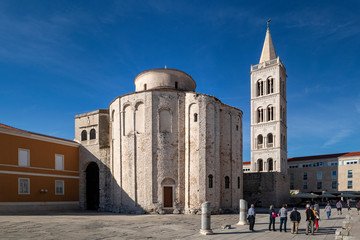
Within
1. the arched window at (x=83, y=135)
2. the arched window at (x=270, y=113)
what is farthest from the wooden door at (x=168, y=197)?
the arched window at (x=270, y=113)

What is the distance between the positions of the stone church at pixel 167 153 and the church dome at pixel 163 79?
10cm

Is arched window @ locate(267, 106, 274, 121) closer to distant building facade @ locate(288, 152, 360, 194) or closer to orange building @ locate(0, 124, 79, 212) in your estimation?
distant building facade @ locate(288, 152, 360, 194)

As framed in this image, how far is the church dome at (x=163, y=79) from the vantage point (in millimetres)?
30391

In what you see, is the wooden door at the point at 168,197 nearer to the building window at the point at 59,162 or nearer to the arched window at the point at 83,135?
the building window at the point at 59,162

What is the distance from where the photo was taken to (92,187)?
32.1 metres

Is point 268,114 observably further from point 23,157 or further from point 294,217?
point 23,157

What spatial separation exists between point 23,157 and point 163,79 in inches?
581

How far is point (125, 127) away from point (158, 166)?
5.05 meters

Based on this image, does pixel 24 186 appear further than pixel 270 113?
No

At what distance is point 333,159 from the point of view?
200 ft

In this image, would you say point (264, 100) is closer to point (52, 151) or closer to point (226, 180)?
point (226, 180)

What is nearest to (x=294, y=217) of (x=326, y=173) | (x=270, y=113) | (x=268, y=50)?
(x=270, y=113)

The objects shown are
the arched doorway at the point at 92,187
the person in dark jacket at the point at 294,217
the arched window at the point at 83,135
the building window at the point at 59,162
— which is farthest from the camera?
the arched window at the point at 83,135

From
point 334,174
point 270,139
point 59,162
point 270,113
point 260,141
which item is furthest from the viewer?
point 334,174
